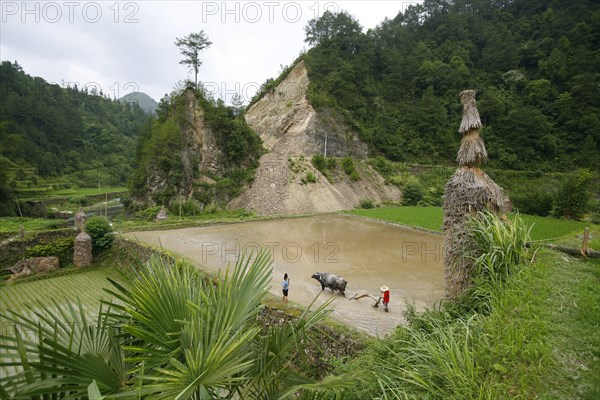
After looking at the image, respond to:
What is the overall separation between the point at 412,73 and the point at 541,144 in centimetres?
1931

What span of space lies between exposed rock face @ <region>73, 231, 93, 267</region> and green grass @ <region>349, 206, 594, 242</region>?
15.9 meters

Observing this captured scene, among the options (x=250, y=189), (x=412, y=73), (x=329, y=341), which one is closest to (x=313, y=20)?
(x=412, y=73)

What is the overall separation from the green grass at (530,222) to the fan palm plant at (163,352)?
1079 centimetres

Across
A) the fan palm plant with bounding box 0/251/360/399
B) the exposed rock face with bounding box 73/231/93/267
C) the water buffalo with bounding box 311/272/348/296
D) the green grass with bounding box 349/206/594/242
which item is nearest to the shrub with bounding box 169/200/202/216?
the exposed rock face with bounding box 73/231/93/267

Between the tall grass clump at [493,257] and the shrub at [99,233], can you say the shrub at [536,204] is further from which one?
the shrub at [99,233]

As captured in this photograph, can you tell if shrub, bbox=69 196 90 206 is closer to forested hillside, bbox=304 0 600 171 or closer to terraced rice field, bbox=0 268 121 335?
terraced rice field, bbox=0 268 121 335

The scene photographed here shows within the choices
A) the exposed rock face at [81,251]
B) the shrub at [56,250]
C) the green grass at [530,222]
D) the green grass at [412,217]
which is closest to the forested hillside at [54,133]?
the shrub at [56,250]

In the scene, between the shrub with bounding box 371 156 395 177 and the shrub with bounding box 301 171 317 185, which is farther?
the shrub with bounding box 371 156 395 177

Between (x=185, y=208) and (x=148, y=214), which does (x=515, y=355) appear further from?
(x=148, y=214)

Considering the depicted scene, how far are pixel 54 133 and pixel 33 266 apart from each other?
5090cm

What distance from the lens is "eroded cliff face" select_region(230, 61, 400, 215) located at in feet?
79.8

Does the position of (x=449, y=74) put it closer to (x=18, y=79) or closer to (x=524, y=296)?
(x=524, y=296)

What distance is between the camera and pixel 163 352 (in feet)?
6.21

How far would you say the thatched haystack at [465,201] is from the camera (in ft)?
17.7
